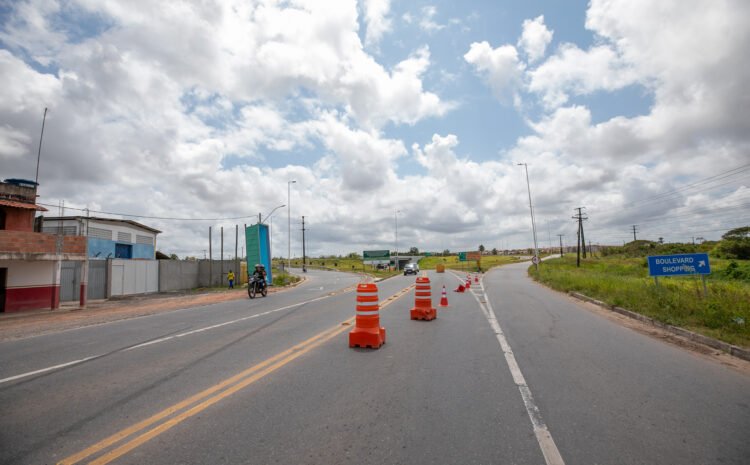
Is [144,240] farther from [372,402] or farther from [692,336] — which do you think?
[692,336]

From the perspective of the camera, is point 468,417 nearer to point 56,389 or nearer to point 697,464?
point 697,464

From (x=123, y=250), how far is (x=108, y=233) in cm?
364

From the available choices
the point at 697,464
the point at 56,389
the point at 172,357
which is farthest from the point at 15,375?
the point at 697,464

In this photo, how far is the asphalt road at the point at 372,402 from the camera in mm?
3580

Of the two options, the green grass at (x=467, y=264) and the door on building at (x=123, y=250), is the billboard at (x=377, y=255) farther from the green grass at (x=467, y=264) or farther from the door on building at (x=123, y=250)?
the door on building at (x=123, y=250)

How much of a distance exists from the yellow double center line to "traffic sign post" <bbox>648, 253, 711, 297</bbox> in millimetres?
11842

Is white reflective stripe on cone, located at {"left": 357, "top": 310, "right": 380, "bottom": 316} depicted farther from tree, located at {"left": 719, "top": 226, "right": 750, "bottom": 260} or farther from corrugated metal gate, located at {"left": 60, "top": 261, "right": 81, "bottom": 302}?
tree, located at {"left": 719, "top": 226, "right": 750, "bottom": 260}

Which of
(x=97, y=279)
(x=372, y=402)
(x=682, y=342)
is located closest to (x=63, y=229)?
(x=97, y=279)

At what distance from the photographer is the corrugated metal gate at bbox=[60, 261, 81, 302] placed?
24234 millimetres

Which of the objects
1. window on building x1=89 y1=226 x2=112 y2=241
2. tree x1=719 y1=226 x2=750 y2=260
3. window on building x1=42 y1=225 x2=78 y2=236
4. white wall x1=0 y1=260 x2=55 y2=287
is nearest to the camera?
white wall x1=0 y1=260 x2=55 y2=287

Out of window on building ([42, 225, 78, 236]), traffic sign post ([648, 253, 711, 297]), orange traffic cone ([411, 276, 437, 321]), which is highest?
window on building ([42, 225, 78, 236])

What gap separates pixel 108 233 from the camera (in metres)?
42.0

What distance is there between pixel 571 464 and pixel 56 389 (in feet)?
20.5

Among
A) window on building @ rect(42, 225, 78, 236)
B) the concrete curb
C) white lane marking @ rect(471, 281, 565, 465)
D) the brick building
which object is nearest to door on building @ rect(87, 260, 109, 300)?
the brick building
